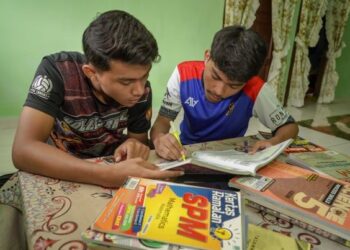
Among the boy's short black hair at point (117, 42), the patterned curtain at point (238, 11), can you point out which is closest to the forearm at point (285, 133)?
the boy's short black hair at point (117, 42)

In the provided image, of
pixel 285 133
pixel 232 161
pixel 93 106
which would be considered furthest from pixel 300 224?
pixel 93 106

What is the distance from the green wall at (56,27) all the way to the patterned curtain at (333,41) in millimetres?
1821

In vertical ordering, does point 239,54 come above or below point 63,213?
above

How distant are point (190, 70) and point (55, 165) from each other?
2.54 feet

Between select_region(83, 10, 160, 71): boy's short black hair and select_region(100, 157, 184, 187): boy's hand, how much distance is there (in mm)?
277

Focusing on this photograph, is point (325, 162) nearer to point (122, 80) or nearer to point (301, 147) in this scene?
point (301, 147)

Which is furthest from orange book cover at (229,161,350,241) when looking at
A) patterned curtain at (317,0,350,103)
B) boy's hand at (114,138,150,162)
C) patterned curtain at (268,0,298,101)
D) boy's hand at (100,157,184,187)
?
patterned curtain at (317,0,350,103)

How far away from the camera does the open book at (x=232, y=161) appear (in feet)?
2.41

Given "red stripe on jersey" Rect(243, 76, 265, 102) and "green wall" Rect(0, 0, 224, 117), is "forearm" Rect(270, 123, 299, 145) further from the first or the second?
"green wall" Rect(0, 0, 224, 117)

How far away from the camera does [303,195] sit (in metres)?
0.67

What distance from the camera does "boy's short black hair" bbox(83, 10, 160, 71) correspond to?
79 cm

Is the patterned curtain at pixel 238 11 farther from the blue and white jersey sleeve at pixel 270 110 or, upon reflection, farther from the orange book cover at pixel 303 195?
the orange book cover at pixel 303 195

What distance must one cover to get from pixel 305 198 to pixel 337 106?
155 inches

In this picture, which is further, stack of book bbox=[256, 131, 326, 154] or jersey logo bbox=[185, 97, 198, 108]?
jersey logo bbox=[185, 97, 198, 108]
